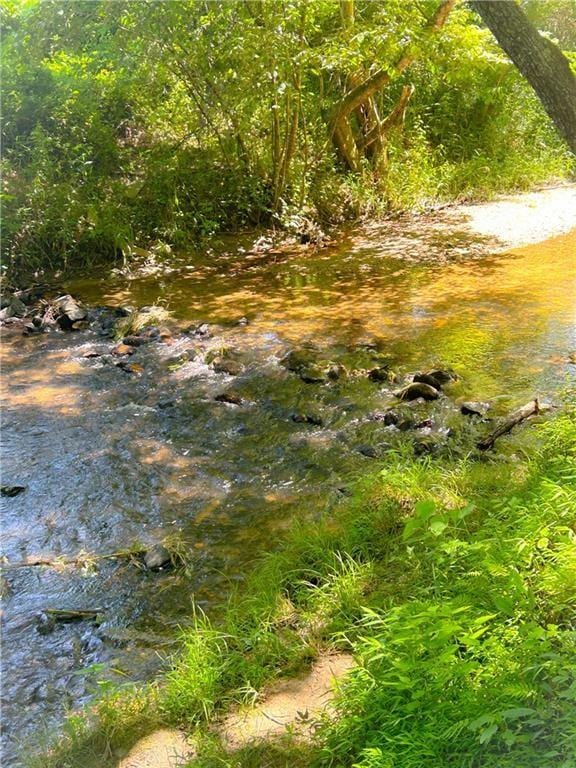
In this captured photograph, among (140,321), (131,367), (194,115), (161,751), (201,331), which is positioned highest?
(194,115)

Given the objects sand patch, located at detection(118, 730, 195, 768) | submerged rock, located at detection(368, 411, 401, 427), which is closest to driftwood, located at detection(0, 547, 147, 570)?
sand patch, located at detection(118, 730, 195, 768)

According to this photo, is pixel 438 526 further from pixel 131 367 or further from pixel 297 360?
pixel 131 367

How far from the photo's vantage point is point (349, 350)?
23.1ft

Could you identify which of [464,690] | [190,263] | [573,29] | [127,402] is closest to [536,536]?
[464,690]

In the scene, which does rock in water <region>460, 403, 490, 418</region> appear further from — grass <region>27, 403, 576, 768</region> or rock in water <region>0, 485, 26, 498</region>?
rock in water <region>0, 485, 26, 498</region>

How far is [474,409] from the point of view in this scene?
534cm

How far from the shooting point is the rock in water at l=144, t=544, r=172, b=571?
3855mm

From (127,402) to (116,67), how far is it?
7113 millimetres

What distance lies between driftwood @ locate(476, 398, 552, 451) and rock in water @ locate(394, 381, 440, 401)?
68cm

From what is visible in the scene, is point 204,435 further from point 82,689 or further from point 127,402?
point 82,689

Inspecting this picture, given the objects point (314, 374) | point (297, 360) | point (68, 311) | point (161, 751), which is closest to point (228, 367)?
point (297, 360)

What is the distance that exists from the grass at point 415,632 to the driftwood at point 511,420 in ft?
1.61

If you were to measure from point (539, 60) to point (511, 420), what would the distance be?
2.45 meters

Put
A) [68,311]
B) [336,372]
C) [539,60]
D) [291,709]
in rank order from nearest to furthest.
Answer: [291,709] < [539,60] < [336,372] < [68,311]
